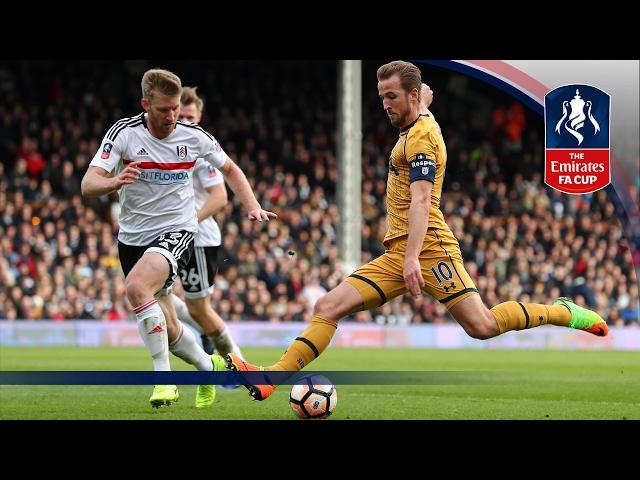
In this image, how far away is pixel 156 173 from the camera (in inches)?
327

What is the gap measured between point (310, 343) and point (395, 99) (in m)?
1.63

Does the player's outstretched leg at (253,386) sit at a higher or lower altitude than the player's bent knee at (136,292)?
lower

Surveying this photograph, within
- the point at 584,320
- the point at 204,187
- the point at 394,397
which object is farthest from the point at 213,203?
the point at 584,320

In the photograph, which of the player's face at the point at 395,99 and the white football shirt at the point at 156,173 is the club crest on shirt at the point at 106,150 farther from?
the player's face at the point at 395,99

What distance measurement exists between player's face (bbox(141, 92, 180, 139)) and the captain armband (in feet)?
5.61

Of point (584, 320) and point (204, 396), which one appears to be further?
point (204, 396)

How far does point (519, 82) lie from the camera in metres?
8.69

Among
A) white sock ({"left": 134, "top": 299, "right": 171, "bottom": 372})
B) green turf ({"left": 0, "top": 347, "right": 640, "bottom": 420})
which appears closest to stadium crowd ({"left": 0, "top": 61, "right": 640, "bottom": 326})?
green turf ({"left": 0, "top": 347, "right": 640, "bottom": 420})

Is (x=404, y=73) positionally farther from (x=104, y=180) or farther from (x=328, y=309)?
(x=104, y=180)

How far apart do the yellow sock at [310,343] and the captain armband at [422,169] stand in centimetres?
106

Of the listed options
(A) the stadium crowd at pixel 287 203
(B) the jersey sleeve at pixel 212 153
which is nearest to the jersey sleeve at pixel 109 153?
(B) the jersey sleeve at pixel 212 153

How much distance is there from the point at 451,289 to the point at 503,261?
47.2 feet

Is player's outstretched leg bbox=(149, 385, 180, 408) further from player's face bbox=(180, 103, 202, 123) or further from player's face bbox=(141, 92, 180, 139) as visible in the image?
player's face bbox=(180, 103, 202, 123)

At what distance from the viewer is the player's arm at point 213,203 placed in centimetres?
951
